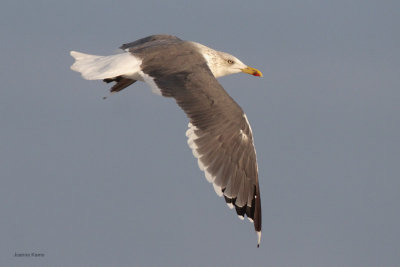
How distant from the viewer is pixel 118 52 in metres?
12.8

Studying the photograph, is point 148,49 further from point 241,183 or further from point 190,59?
point 241,183

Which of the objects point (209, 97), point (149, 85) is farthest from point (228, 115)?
point (149, 85)

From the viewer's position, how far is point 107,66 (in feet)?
38.9

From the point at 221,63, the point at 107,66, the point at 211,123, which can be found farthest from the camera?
the point at 221,63

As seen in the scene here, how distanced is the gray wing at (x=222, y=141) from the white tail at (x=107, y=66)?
0.63 meters

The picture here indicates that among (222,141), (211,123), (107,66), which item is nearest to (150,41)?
(107,66)

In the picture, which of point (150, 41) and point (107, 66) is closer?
point (107, 66)

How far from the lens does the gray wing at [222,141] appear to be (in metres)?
11.0

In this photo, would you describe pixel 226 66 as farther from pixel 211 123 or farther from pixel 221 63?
pixel 211 123

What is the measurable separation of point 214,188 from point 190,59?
70.8 inches

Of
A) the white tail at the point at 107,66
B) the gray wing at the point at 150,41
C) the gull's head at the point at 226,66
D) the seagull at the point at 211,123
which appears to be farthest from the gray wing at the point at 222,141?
the gull's head at the point at 226,66

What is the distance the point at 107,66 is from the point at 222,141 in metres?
1.77

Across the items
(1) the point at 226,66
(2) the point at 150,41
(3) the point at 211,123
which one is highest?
(2) the point at 150,41

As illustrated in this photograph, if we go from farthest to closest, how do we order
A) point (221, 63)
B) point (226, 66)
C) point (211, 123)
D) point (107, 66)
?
point (226, 66) < point (221, 63) < point (107, 66) < point (211, 123)
